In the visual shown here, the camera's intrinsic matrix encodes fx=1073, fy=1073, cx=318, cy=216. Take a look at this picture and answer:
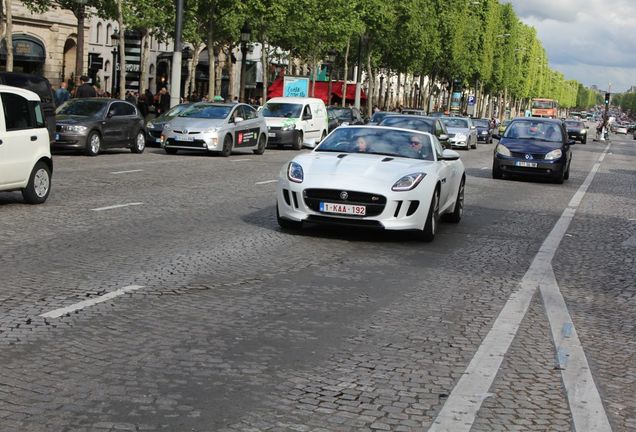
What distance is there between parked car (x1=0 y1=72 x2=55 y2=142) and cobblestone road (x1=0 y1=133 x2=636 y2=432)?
36.1 feet

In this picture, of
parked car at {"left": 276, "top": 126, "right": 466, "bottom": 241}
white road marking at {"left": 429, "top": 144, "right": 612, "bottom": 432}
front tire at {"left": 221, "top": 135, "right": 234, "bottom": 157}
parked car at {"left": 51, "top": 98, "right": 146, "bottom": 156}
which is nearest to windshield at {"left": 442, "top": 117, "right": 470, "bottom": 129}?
front tire at {"left": 221, "top": 135, "right": 234, "bottom": 157}

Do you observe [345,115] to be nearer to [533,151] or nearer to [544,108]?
[533,151]

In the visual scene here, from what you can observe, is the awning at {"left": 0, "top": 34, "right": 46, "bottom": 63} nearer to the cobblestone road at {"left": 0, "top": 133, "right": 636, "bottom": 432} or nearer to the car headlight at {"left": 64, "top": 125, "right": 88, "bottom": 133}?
the car headlight at {"left": 64, "top": 125, "right": 88, "bottom": 133}

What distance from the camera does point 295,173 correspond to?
39.6ft

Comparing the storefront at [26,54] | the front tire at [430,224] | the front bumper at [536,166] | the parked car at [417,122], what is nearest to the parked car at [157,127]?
the parked car at [417,122]

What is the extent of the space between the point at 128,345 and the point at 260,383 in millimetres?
1065

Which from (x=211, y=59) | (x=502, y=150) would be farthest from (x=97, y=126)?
(x=211, y=59)

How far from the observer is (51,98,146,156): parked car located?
25.8 m

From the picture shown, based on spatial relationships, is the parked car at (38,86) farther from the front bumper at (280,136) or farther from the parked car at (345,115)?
the parked car at (345,115)

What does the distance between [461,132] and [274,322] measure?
133 ft

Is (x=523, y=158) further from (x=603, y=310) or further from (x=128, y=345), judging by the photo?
(x=128, y=345)

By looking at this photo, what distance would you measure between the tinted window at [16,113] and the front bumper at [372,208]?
3871 mm

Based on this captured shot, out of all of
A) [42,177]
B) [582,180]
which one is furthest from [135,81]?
[42,177]

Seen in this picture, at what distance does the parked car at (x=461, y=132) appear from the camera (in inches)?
1831
